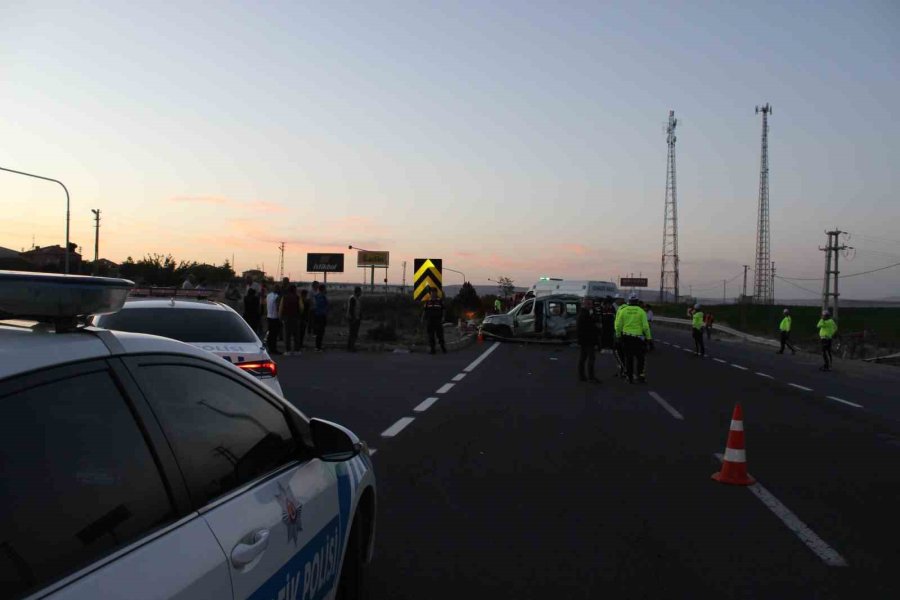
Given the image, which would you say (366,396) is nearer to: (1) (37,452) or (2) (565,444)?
(2) (565,444)

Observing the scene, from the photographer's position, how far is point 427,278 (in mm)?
25766

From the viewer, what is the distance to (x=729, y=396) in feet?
48.0

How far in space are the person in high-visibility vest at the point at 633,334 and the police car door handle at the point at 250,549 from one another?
14.3 m

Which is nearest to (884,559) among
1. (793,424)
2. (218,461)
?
(218,461)

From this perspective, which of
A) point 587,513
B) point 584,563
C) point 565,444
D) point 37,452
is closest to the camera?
point 37,452

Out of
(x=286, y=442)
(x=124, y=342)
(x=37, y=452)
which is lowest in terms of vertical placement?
(x=286, y=442)

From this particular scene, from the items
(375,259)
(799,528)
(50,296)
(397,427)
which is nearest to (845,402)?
(397,427)

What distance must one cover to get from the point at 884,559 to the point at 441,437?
5147 millimetres

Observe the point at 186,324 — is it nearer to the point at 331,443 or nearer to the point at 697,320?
the point at 331,443

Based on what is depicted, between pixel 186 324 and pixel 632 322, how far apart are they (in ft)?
33.4

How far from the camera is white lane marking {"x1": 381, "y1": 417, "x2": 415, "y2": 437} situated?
378 inches

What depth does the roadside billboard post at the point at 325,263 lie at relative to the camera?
107688 mm

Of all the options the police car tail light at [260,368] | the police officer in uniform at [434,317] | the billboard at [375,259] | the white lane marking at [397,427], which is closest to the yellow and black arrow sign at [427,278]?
the police officer in uniform at [434,317]

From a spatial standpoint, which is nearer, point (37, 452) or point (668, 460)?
point (37, 452)
